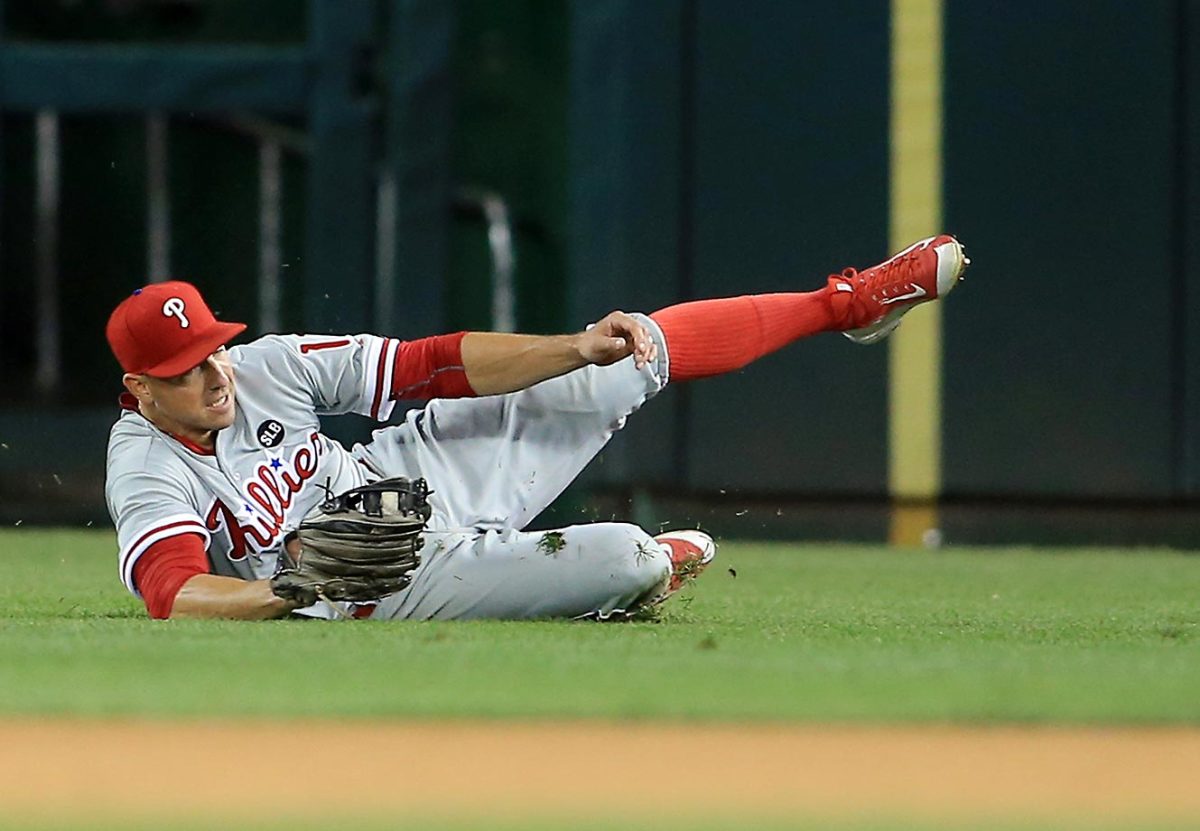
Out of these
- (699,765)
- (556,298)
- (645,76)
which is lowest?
(699,765)

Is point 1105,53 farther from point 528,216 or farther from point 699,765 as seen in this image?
point 699,765

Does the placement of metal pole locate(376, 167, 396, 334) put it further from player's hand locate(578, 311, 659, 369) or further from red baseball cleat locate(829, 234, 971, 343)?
player's hand locate(578, 311, 659, 369)

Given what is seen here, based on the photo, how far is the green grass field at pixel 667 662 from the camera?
9.98ft

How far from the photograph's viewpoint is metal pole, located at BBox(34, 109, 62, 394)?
8758 mm

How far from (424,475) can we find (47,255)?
481 cm

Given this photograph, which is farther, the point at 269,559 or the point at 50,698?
the point at 269,559

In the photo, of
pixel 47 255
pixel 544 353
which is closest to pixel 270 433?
pixel 544 353

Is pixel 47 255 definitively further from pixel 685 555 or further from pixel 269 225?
pixel 685 555

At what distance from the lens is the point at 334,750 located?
107 inches

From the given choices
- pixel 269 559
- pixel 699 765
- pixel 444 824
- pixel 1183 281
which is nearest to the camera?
pixel 444 824

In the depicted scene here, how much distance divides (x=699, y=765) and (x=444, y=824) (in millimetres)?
478

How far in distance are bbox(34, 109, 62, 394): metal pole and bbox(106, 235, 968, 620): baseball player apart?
4.58 metres

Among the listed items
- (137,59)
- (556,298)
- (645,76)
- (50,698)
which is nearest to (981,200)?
(645,76)

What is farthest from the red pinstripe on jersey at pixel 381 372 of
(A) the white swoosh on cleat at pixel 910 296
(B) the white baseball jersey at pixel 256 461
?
(A) the white swoosh on cleat at pixel 910 296
